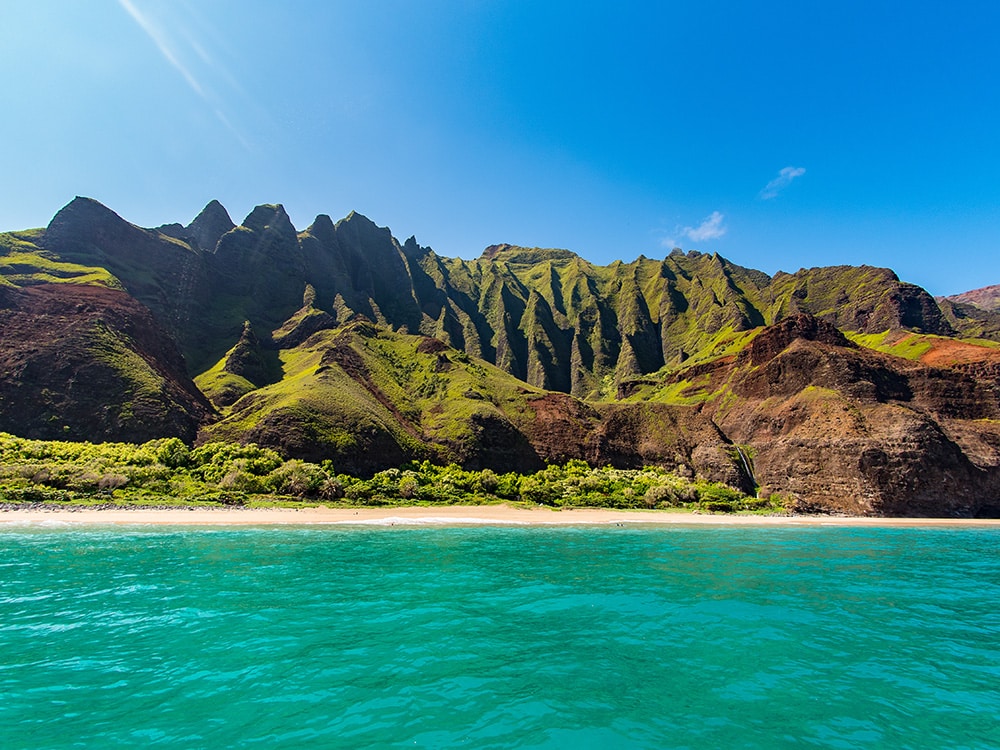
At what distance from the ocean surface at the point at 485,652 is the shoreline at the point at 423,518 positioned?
50.5ft

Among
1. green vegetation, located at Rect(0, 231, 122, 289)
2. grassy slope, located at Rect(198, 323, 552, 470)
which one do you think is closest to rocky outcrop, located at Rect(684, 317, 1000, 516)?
grassy slope, located at Rect(198, 323, 552, 470)

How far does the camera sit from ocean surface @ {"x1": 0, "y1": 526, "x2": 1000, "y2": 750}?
1046 centimetres

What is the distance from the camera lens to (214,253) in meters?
173

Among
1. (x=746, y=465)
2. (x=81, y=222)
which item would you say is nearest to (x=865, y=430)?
(x=746, y=465)

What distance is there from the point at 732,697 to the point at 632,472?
274 ft

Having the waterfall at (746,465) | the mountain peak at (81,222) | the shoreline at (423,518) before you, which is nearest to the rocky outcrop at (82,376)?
the shoreline at (423,518)

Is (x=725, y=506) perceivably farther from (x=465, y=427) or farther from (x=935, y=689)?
(x=935, y=689)

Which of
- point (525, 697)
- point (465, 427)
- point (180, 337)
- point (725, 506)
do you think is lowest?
point (725, 506)

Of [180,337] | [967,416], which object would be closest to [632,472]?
[967,416]

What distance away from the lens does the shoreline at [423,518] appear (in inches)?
1726

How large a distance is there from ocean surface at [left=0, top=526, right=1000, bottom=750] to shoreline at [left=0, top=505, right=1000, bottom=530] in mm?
15394

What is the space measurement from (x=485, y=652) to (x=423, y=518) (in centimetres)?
4216

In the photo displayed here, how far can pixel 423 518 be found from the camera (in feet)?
182

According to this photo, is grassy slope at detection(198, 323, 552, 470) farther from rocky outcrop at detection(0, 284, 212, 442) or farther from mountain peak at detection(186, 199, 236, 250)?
mountain peak at detection(186, 199, 236, 250)
